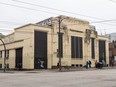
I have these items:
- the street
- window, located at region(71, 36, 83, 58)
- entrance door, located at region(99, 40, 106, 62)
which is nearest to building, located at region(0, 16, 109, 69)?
window, located at region(71, 36, 83, 58)

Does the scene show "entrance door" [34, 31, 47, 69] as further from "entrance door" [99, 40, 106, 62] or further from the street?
the street

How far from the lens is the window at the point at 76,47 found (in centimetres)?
5453

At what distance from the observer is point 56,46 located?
51219 millimetres

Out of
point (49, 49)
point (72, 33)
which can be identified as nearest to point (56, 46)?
point (49, 49)

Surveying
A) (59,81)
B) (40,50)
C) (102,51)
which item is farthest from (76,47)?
(59,81)

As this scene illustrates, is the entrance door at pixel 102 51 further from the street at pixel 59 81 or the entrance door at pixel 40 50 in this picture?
the street at pixel 59 81

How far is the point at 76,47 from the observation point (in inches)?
2175

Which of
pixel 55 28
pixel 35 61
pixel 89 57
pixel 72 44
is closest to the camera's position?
pixel 35 61

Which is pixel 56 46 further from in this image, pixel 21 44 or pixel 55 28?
pixel 21 44

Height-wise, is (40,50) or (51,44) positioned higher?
(51,44)

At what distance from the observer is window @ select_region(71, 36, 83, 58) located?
179 ft

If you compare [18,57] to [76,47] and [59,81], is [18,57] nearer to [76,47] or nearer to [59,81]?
[76,47]

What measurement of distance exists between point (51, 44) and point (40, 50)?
308cm

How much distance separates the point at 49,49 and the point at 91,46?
1273 cm
